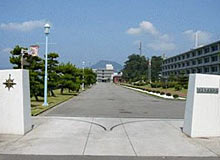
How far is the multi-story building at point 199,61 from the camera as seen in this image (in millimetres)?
66250

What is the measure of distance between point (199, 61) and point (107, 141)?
7236 centimetres

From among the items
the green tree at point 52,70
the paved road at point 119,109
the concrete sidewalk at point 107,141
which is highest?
the green tree at point 52,70

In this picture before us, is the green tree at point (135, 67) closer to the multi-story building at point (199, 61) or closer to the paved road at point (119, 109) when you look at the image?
the multi-story building at point (199, 61)

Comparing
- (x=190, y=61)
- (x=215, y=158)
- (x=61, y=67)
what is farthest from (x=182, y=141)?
(x=190, y=61)

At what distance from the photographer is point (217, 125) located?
9.69 metres

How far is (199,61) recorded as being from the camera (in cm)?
7675

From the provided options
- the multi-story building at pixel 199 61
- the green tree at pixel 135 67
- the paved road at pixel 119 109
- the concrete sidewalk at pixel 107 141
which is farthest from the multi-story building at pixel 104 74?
the concrete sidewalk at pixel 107 141

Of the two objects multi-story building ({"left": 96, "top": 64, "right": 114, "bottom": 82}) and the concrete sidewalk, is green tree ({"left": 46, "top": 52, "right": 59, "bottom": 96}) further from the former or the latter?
multi-story building ({"left": 96, "top": 64, "right": 114, "bottom": 82})

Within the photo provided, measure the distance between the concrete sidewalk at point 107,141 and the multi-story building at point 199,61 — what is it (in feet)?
182

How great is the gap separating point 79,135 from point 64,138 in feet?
2.10

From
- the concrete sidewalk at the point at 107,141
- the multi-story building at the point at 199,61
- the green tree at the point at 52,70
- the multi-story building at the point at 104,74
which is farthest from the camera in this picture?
the multi-story building at the point at 104,74

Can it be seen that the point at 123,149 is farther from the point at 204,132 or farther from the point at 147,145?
the point at 204,132

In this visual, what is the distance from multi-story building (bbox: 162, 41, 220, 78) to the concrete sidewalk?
5538 centimetres

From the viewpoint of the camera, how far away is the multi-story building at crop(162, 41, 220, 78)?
66.2 m
